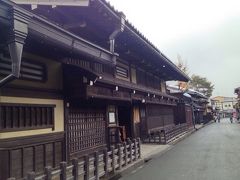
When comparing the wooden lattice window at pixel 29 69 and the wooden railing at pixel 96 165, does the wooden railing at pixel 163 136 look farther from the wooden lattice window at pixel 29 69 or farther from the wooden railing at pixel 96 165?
the wooden lattice window at pixel 29 69

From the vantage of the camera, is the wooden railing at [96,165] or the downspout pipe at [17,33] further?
the wooden railing at [96,165]

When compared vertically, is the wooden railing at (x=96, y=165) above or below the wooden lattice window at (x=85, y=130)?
below

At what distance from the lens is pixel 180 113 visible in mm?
38750

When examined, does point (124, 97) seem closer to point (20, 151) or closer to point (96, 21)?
point (96, 21)

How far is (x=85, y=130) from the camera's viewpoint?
1255 centimetres

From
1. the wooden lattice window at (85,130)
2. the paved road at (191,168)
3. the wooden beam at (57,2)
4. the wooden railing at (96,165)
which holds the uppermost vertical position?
the wooden beam at (57,2)

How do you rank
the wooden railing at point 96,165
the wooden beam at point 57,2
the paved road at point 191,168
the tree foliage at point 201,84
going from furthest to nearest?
the tree foliage at point 201,84 < the paved road at point 191,168 < the wooden beam at point 57,2 < the wooden railing at point 96,165

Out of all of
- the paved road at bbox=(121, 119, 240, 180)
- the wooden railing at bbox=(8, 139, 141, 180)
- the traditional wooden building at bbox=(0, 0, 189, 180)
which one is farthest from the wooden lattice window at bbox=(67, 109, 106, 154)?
the paved road at bbox=(121, 119, 240, 180)

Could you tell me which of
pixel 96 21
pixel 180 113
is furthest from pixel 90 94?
pixel 180 113

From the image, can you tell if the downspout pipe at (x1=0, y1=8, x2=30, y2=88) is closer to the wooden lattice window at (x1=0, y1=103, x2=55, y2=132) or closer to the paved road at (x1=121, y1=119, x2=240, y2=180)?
the wooden lattice window at (x1=0, y1=103, x2=55, y2=132)

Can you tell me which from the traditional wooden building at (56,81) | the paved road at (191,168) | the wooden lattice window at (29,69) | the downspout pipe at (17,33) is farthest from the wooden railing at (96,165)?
the wooden lattice window at (29,69)

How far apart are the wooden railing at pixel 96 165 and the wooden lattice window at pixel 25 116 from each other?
1459mm

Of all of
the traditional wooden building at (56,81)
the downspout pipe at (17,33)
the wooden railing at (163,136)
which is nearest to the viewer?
the downspout pipe at (17,33)

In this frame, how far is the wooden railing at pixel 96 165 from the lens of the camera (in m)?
7.29
